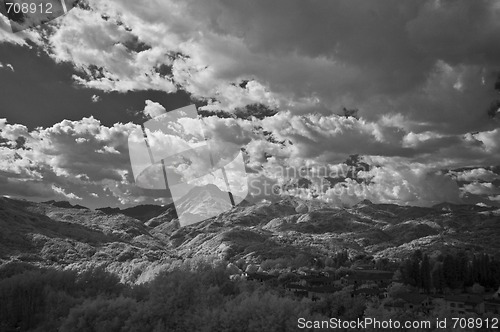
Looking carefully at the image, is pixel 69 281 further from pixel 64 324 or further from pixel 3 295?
pixel 64 324

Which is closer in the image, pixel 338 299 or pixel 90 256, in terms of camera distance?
pixel 338 299

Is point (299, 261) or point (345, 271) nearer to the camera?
point (345, 271)

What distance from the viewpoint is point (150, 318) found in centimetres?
4450

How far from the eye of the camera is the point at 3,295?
53.6m

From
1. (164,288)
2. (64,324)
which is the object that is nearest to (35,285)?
(64,324)

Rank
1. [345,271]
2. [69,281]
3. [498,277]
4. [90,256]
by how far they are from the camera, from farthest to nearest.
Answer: [90,256] < [345,271] < [498,277] < [69,281]

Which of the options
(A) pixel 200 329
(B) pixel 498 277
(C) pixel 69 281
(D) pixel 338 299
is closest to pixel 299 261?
(B) pixel 498 277

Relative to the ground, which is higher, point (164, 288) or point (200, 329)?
point (164, 288)

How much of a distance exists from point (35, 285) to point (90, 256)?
150 metres

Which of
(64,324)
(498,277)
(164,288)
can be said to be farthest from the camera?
(498,277)

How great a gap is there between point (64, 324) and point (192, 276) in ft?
56.6

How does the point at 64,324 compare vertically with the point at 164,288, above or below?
below

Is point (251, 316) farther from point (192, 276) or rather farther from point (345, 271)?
point (345, 271)

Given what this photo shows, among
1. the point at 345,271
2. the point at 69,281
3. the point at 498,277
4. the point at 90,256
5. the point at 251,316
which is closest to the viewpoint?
the point at 251,316
